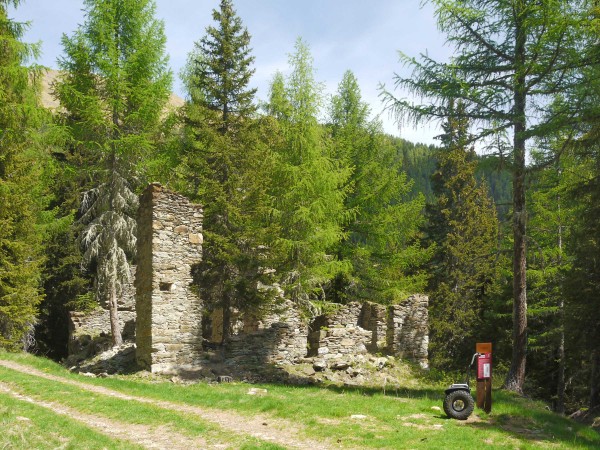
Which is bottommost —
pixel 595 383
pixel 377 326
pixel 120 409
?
pixel 595 383

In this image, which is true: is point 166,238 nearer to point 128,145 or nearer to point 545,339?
point 128,145

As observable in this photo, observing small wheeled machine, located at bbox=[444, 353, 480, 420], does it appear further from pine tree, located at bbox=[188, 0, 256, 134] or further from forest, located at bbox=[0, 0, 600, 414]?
pine tree, located at bbox=[188, 0, 256, 134]

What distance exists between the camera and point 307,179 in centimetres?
1948

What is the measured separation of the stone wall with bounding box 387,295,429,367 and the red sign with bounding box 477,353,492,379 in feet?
28.3

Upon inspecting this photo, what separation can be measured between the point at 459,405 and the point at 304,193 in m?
11.1

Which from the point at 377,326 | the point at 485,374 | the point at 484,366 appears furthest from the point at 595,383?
the point at 484,366

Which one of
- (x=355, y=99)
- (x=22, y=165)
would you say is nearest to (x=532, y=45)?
(x=355, y=99)

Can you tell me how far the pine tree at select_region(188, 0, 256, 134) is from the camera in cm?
1944

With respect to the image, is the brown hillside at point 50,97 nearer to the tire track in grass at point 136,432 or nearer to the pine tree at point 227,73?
the pine tree at point 227,73

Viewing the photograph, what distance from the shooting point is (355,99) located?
983 inches

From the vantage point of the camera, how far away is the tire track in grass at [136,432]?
7.53 metres

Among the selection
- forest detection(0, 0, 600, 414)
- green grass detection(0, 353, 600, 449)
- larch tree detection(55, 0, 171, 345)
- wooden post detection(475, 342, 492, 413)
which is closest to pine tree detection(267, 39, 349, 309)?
forest detection(0, 0, 600, 414)

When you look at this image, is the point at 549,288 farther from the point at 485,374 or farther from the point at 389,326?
the point at 485,374

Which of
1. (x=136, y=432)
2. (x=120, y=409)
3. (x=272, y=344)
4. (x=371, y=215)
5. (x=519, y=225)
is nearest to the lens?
(x=136, y=432)
